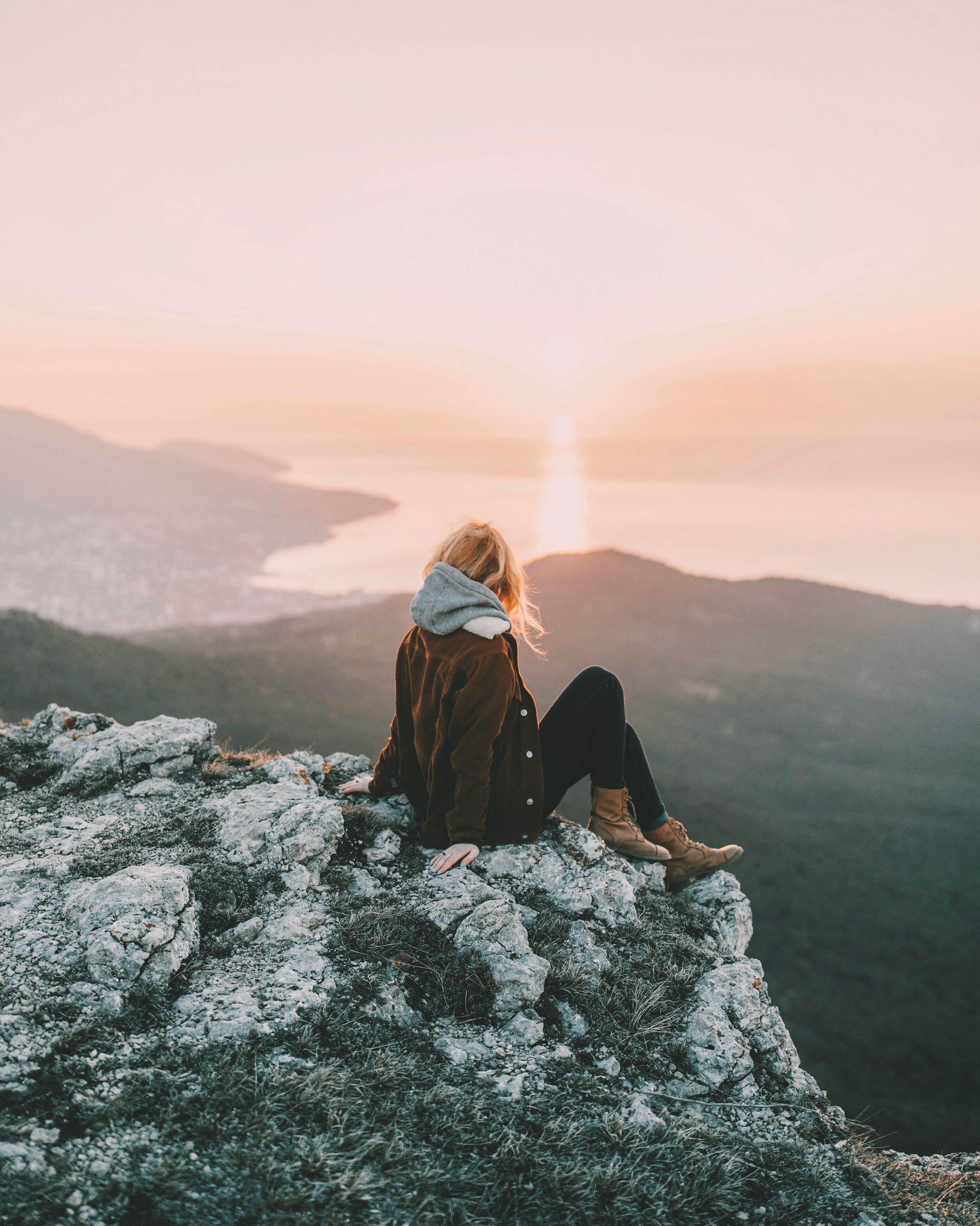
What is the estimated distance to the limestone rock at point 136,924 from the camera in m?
3.79

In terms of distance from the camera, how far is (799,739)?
84312 mm

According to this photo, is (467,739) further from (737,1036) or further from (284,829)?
(737,1036)

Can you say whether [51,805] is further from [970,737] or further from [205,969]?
[970,737]

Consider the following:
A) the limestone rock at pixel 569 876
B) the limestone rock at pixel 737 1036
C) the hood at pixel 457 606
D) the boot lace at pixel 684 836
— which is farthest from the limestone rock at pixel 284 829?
the boot lace at pixel 684 836

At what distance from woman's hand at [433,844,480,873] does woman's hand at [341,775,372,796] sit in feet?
4.31

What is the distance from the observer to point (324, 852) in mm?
5215

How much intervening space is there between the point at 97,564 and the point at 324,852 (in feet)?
717

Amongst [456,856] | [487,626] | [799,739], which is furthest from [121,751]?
[799,739]

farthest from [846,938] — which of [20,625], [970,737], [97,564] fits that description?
[97,564]

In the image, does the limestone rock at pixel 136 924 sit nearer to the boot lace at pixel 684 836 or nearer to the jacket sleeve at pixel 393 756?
the jacket sleeve at pixel 393 756

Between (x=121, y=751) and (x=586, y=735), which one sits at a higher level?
(x=586, y=735)

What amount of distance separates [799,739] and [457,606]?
3539 inches

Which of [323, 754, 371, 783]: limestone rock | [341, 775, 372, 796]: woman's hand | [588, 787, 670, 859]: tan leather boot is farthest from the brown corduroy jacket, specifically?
[323, 754, 371, 783]: limestone rock

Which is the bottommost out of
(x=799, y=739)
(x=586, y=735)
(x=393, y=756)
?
(x=799, y=739)
